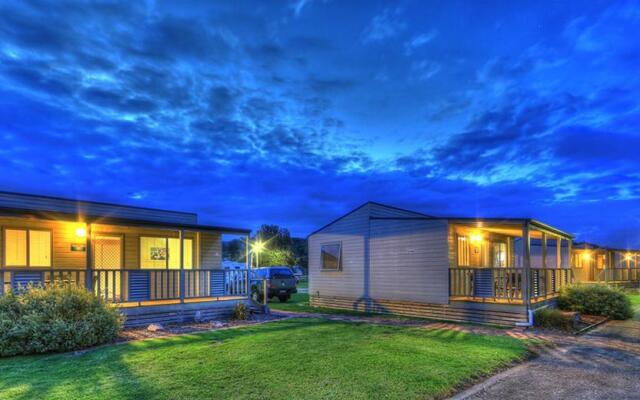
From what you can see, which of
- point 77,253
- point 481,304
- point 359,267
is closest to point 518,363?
point 481,304

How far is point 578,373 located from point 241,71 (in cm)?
1307

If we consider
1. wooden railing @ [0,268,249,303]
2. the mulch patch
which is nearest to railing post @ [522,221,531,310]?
the mulch patch

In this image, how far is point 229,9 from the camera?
10781 mm

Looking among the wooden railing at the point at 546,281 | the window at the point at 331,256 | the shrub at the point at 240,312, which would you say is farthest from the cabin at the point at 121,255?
the wooden railing at the point at 546,281

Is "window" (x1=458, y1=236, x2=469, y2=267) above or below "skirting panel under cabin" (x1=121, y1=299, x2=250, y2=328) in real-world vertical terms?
above

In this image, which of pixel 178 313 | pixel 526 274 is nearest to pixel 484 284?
pixel 526 274

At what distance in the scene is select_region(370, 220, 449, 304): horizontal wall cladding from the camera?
43.1 ft

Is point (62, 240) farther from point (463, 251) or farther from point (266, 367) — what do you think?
point (463, 251)

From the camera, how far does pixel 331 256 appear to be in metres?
16.9

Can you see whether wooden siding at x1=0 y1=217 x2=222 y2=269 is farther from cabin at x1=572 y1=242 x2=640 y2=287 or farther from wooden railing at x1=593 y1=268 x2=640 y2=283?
wooden railing at x1=593 y1=268 x2=640 y2=283

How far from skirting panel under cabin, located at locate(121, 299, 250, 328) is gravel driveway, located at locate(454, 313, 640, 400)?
27.6 ft

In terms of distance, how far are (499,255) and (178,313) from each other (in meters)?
13.9

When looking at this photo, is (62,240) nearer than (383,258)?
Yes

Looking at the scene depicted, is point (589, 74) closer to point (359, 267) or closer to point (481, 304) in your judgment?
point (481, 304)
